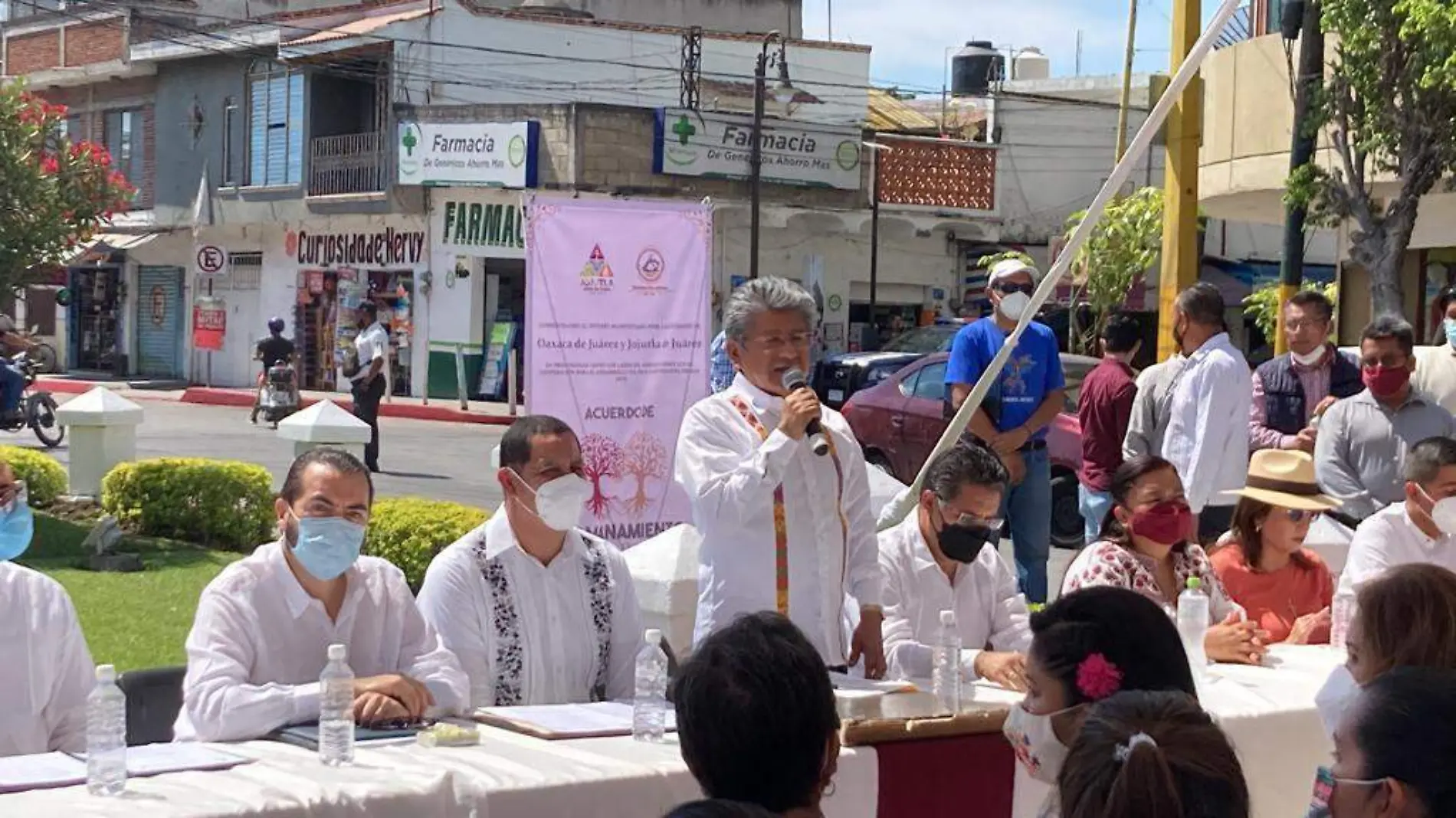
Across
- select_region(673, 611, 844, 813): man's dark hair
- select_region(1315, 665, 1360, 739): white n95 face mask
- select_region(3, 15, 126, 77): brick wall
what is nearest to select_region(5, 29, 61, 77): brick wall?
select_region(3, 15, 126, 77): brick wall

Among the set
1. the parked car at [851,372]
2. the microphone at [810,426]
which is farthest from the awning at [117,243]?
the microphone at [810,426]

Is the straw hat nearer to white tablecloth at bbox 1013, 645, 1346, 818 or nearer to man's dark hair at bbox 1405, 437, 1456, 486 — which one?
man's dark hair at bbox 1405, 437, 1456, 486

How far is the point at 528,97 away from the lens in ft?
109

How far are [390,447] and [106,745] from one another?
19086 mm

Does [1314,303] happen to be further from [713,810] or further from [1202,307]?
[713,810]

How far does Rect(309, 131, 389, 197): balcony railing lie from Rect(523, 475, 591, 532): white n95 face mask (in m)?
28.7

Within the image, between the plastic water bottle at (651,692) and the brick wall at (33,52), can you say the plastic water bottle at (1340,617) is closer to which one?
the plastic water bottle at (651,692)

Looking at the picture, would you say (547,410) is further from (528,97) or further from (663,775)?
(528,97)

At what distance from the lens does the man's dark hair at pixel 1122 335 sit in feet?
31.2

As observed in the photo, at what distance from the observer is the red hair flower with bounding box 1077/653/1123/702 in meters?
3.63

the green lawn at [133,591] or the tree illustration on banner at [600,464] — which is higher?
the tree illustration on banner at [600,464]

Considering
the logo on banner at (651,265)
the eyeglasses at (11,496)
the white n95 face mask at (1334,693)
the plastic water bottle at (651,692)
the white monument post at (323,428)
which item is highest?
the logo on banner at (651,265)

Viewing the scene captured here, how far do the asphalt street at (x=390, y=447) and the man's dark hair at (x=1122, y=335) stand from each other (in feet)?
26.0

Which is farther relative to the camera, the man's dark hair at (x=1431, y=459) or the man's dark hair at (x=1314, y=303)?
the man's dark hair at (x=1314, y=303)
